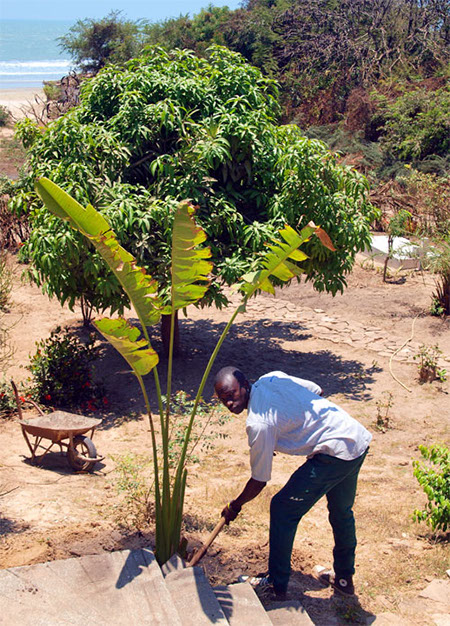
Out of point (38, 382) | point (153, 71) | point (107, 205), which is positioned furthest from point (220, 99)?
point (38, 382)

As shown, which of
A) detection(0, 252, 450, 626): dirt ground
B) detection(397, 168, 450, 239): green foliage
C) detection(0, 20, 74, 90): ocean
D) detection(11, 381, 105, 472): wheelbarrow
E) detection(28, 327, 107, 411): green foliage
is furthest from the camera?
detection(0, 20, 74, 90): ocean

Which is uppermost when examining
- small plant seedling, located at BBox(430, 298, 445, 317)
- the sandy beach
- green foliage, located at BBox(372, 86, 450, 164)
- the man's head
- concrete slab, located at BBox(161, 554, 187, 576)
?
the sandy beach

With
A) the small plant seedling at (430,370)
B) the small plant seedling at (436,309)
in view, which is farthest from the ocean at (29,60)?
the small plant seedling at (430,370)

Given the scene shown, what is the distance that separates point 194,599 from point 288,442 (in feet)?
3.33

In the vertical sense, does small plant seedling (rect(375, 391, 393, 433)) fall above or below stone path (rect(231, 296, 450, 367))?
below

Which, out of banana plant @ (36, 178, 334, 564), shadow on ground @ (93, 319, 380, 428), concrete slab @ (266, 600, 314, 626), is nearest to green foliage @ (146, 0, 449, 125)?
shadow on ground @ (93, 319, 380, 428)

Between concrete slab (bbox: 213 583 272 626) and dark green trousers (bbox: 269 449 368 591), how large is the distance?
1.13 ft

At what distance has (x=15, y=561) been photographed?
13.9ft

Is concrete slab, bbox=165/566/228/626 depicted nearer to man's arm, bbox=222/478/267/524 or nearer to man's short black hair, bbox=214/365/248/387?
man's arm, bbox=222/478/267/524

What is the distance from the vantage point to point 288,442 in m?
3.93

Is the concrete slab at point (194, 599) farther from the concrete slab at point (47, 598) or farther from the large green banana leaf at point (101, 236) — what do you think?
the large green banana leaf at point (101, 236)

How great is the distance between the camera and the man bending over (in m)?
3.83

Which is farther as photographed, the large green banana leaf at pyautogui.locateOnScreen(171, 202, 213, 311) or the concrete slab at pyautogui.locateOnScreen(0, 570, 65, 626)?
the large green banana leaf at pyautogui.locateOnScreen(171, 202, 213, 311)

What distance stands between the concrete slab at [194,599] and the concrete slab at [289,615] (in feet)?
1.33
